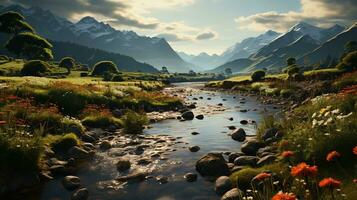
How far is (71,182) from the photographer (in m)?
13.1

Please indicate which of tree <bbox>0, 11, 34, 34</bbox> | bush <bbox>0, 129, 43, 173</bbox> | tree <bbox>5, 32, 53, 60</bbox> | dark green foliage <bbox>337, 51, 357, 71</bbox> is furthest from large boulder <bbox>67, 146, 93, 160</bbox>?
Result: tree <bbox>0, 11, 34, 34</bbox>

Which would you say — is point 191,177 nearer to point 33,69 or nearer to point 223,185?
point 223,185

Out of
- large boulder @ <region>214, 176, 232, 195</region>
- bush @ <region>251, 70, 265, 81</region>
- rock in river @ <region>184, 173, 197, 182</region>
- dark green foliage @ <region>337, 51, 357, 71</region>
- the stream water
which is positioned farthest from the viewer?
bush @ <region>251, 70, 265, 81</region>

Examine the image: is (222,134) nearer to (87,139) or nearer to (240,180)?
(87,139)

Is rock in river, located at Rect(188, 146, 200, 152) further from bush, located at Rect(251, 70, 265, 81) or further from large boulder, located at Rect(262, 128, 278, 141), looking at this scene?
bush, located at Rect(251, 70, 265, 81)

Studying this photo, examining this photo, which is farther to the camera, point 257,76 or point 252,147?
point 257,76

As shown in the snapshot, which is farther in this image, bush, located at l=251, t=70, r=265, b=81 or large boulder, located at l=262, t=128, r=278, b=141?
bush, located at l=251, t=70, r=265, b=81

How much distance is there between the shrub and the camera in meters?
17.5

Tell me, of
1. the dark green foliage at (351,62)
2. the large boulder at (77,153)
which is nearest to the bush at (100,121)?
the large boulder at (77,153)

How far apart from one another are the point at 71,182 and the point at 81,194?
149cm

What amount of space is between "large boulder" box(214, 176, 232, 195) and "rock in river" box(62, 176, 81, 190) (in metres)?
5.17

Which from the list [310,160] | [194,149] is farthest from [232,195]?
[194,149]

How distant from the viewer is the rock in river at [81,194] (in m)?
11.7

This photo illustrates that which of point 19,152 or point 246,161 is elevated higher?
point 19,152
